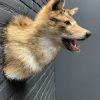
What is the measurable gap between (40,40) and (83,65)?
3.84 m

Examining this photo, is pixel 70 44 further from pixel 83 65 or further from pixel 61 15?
pixel 83 65

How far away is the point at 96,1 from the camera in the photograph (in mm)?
6250

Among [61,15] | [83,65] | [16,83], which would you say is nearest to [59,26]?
[61,15]

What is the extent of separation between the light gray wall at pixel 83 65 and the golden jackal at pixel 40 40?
12.1ft

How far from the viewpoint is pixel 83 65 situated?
6.33 m

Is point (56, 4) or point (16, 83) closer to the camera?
point (56, 4)

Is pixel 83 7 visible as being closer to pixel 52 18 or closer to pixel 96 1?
pixel 96 1

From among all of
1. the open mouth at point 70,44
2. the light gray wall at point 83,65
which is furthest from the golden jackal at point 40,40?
the light gray wall at point 83,65

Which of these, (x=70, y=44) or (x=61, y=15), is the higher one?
(x=61, y=15)

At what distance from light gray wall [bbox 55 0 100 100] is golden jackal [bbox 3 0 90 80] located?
368 centimetres

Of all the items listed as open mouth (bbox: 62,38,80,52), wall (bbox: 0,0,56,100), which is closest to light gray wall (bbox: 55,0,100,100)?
wall (bbox: 0,0,56,100)

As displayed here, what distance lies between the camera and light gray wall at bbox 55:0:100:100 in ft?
20.5

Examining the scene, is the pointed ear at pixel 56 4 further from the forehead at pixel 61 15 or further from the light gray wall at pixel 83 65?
the light gray wall at pixel 83 65

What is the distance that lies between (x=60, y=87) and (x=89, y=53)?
0.82 metres
